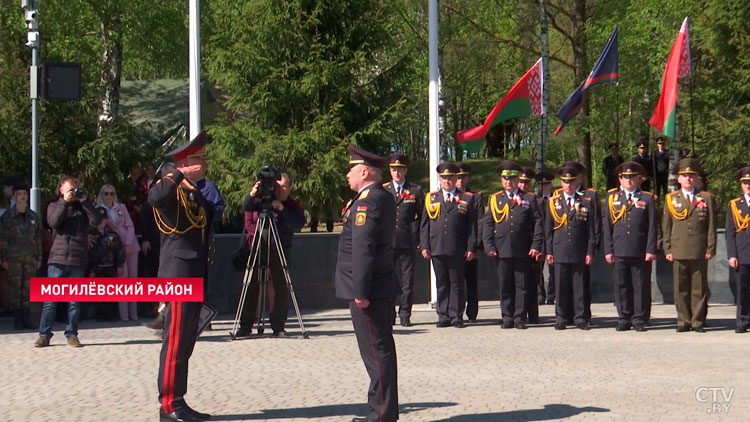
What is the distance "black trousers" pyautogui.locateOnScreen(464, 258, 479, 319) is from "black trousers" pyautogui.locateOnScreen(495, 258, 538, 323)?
1.63 feet

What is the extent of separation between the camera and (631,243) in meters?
13.9

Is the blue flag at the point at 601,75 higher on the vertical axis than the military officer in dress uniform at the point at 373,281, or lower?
higher

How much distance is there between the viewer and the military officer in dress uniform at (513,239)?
559 inches

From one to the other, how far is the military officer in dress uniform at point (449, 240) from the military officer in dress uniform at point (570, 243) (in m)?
0.98

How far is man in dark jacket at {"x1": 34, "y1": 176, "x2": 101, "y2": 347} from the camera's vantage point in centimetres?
1226

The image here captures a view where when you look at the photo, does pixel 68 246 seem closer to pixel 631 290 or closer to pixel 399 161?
pixel 399 161

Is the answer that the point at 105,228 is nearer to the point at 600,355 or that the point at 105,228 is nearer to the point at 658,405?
the point at 600,355

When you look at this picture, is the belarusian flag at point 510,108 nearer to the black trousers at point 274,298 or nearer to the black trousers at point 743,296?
the black trousers at point 743,296

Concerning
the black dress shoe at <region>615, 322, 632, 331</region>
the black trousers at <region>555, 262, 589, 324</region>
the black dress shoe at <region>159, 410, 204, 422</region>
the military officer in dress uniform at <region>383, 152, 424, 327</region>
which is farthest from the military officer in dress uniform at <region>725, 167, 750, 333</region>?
the black dress shoe at <region>159, 410, 204, 422</region>

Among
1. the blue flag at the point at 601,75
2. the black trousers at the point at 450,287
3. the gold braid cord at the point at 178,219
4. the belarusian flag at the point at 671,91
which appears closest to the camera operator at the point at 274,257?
the black trousers at the point at 450,287

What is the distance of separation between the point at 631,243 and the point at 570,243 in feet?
2.39

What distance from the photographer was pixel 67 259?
12.3 meters

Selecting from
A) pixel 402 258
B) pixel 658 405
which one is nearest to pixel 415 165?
pixel 402 258

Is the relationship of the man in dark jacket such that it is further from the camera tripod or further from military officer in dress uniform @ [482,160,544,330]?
military officer in dress uniform @ [482,160,544,330]
